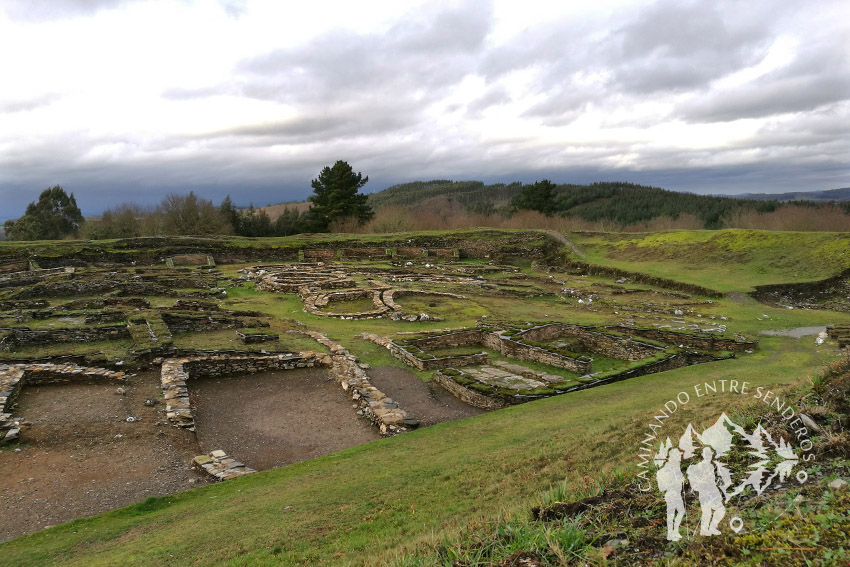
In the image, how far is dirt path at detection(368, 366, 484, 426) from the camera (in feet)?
39.1

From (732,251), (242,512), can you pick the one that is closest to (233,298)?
(242,512)

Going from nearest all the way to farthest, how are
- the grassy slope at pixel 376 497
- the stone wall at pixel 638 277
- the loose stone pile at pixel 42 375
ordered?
the grassy slope at pixel 376 497, the loose stone pile at pixel 42 375, the stone wall at pixel 638 277

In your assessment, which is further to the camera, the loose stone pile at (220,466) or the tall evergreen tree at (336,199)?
the tall evergreen tree at (336,199)

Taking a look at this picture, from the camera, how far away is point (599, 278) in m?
37.8

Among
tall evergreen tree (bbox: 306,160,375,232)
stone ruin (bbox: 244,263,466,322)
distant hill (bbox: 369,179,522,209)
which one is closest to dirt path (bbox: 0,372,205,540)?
stone ruin (bbox: 244,263,466,322)

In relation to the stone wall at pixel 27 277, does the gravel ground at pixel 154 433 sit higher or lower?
lower

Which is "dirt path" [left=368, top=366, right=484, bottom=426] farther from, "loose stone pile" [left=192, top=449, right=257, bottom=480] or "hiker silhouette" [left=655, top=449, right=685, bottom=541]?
"hiker silhouette" [left=655, top=449, right=685, bottom=541]

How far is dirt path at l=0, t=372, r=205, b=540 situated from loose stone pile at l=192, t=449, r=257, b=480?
0.69 ft

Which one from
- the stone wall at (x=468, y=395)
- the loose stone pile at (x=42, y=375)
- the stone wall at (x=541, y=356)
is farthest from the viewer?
the stone wall at (x=541, y=356)

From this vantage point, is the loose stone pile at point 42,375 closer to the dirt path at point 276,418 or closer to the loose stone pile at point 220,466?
the dirt path at point 276,418

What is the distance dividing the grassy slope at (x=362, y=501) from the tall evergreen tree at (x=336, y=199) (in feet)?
183

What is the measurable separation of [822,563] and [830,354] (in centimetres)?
1709

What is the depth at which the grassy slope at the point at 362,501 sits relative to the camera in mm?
5582

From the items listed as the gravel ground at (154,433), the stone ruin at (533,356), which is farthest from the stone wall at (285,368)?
the stone ruin at (533,356)
